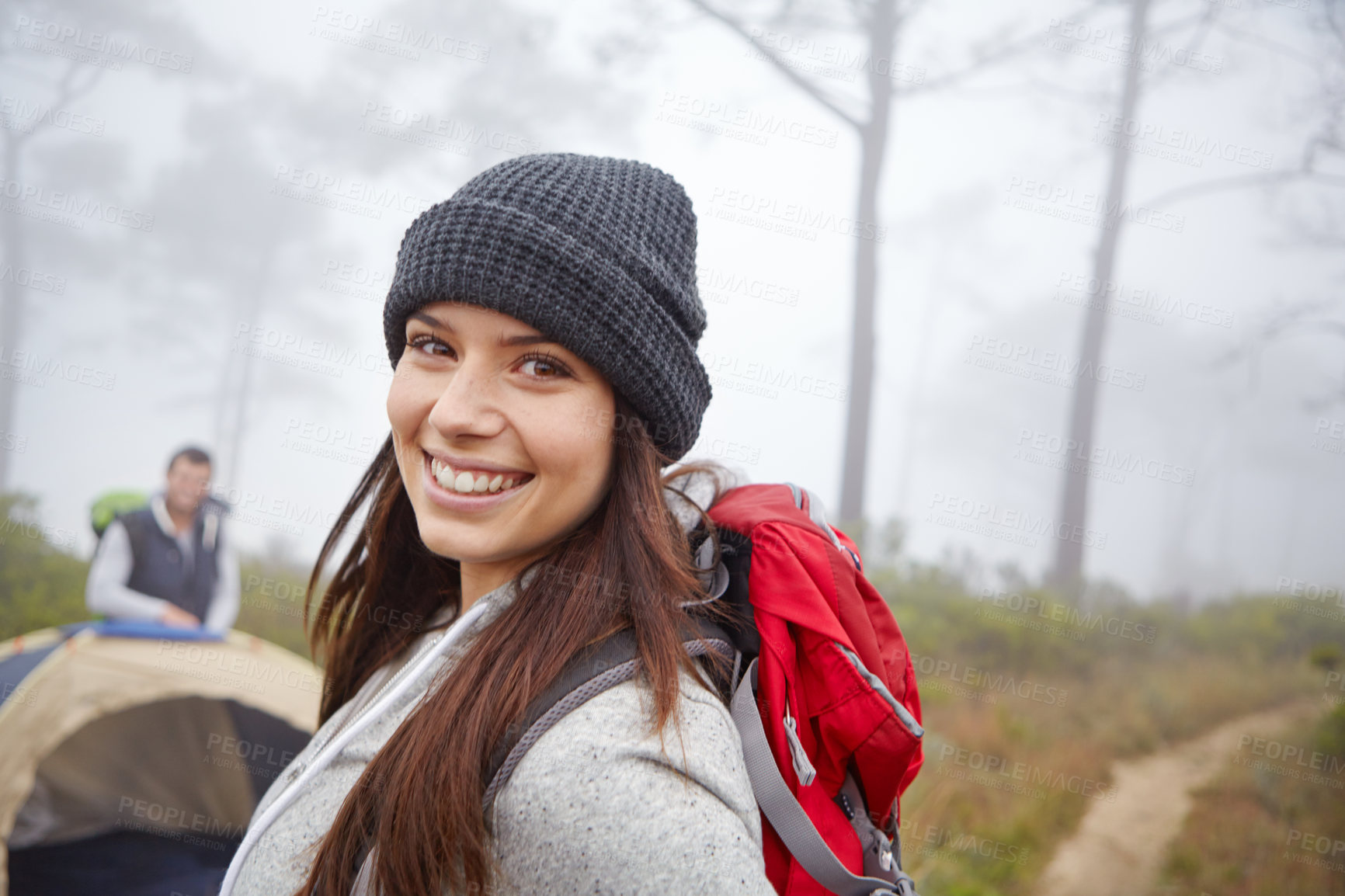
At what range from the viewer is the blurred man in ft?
15.5

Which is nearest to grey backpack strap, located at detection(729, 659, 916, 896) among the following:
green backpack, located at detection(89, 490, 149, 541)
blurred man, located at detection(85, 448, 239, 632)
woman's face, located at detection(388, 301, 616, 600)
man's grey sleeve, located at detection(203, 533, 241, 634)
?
woman's face, located at detection(388, 301, 616, 600)

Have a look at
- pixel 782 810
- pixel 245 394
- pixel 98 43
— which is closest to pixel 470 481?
pixel 782 810

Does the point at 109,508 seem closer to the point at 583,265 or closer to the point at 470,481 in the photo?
the point at 470,481

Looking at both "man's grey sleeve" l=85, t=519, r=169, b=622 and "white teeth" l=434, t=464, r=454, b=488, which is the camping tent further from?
"white teeth" l=434, t=464, r=454, b=488

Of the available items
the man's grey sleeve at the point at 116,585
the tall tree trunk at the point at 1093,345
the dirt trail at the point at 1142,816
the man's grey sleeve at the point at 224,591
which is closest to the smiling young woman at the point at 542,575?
the man's grey sleeve at the point at 116,585

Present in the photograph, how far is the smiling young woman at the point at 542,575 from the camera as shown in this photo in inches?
36.2

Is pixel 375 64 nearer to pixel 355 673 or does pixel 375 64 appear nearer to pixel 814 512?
pixel 355 673

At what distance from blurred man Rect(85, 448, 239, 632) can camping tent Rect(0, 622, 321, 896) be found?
0.93 m

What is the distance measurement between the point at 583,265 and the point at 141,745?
4.35m

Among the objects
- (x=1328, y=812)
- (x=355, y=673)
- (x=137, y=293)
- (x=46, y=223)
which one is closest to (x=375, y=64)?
(x=137, y=293)

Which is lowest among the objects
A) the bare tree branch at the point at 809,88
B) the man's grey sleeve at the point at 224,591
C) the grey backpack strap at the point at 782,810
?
the man's grey sleeve at the point at 224,591

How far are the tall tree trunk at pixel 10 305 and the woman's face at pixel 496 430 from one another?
894 cm

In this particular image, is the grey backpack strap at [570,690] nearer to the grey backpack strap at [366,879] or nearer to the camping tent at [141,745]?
the grey backpack strap at [366,879]

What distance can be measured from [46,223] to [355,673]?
28.0ft
